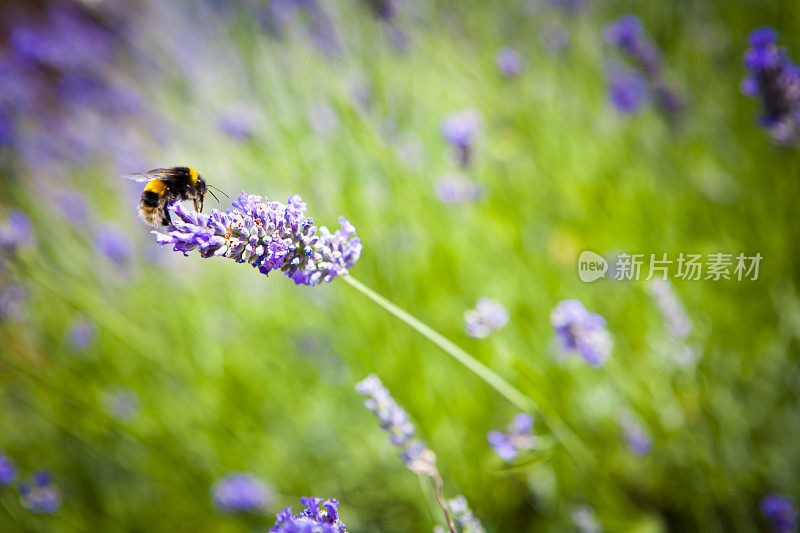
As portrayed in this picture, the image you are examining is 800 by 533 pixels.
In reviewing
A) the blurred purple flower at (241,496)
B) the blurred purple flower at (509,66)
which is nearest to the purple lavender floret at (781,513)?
the blurred purple flower at (241,496)

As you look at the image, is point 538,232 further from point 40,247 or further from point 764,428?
point 40,247

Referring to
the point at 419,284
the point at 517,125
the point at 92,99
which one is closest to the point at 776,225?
the point at 517,125

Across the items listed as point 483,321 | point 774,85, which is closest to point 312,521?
point 483,321

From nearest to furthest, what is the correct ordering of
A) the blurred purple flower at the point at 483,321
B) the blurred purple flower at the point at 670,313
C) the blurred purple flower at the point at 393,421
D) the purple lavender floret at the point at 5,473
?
the blurred purple flower at the point at 393,421 < the blurred purple flower at the point at 483,321 < the blurred purple flower at the point at 670,313 < the purple lavender floret at the point at 5,473

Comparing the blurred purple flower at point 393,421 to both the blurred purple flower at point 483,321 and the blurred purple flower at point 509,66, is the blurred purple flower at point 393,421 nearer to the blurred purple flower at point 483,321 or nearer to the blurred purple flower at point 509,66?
the blurred purple flower at point 483,321

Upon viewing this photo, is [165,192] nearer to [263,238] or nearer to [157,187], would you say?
[157,187]

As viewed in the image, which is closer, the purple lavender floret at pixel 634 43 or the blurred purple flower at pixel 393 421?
the blurred purple flower at pixel 393 421
